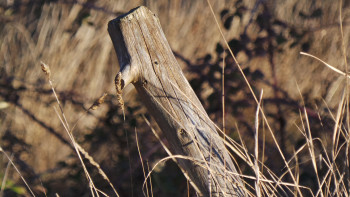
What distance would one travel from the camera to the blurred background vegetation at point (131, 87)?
8.25ft

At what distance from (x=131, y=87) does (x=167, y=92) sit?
131 cm

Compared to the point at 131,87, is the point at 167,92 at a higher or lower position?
higher

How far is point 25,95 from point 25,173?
488 millimetres

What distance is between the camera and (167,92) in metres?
1.41

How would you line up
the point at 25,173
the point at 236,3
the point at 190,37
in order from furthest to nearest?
the point at 25,173 → the point at 190,37 → the point at 236,3

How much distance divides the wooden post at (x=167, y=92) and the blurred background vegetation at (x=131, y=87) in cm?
90

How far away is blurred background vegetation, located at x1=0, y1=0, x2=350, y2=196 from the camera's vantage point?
251cm

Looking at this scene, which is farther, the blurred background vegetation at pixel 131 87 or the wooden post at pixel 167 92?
the blurred background vegetation at pixel 131 87

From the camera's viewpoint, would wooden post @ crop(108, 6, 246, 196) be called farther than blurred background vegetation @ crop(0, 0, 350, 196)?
No

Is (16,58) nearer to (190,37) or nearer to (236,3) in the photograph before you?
(190,37)

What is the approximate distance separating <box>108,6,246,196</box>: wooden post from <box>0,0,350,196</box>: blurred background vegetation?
2.94 feet

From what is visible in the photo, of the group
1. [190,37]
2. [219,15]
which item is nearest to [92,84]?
[190,37]

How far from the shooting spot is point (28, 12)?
2.99m

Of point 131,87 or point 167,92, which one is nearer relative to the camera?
point 167,92
